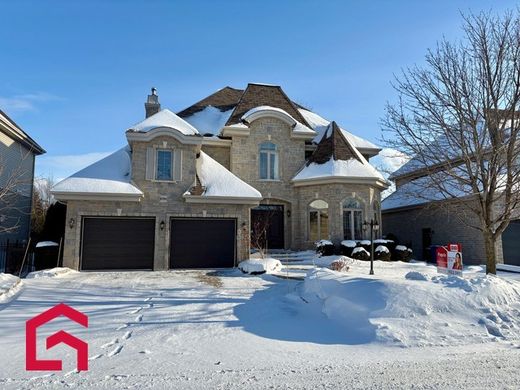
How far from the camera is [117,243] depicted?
51.2 feet

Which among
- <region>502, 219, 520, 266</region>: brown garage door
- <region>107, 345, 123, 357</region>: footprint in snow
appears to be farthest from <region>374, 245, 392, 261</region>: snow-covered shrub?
<region>107, 345, 123, 357</region>: footprint in snow

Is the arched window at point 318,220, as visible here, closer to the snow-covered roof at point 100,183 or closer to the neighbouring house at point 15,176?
the snow-covered roof at point 100,183

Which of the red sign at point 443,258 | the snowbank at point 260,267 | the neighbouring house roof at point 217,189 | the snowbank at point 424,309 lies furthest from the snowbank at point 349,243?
the snowbank at point 424,309

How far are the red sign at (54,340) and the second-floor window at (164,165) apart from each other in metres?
8.34

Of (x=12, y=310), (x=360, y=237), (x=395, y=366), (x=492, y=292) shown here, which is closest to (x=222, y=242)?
(x=360, y=237)

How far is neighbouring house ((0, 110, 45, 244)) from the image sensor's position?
18109 mm

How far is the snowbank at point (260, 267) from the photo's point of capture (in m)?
14.4

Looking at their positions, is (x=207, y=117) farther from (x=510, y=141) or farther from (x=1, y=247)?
(x=510, y=141)

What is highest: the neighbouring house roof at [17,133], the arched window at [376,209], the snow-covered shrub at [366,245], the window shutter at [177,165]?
the neighbouring house roof at [17,133]

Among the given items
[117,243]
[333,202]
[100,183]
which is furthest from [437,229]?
[100,183]

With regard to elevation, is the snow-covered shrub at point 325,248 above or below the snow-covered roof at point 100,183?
below

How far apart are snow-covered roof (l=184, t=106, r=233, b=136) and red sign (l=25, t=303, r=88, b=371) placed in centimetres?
1459

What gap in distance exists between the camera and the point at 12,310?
796 centimetres

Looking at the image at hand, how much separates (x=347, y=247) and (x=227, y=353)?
13.4 metres
